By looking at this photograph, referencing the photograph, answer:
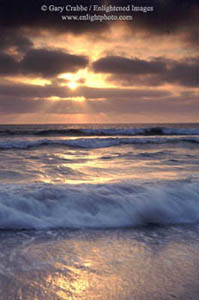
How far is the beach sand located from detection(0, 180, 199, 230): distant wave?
0.79ft

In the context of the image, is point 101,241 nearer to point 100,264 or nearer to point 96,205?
point 100,264

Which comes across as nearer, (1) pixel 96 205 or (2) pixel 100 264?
(2) pixel 100 264

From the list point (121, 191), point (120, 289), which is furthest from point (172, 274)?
point (121, 191)

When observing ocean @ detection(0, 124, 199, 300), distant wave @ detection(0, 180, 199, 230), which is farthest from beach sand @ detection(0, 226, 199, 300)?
distant wave @ detection(0, 180, 199, 230)

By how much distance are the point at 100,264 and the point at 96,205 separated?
50.2 inches

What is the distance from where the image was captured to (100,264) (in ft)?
6.49

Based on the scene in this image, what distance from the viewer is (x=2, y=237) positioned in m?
2.54

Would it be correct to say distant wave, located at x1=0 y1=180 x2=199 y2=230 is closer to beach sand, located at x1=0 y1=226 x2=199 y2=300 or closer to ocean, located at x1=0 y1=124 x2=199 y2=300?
ocean, located at x1=0 y1=124 x2=199 y2=300

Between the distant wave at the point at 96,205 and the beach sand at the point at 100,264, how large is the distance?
0.79ft

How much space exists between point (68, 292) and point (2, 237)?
117 centimetres

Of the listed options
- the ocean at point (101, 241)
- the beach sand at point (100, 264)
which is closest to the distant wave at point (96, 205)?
the ocean at point (101, 241)

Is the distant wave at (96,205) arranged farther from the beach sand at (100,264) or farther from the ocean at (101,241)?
the beach sand at (100,264)

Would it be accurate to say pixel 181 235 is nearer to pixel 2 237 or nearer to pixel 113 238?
pixel 113 238

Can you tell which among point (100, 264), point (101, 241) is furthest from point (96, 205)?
point (100, 264)
